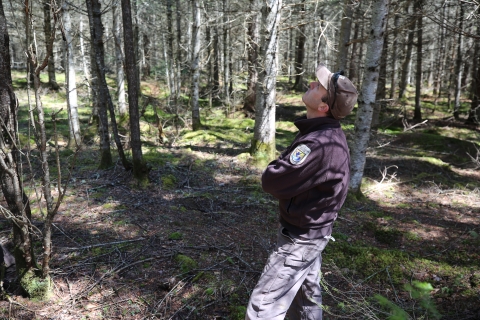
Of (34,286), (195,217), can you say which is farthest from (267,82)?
(34,286)

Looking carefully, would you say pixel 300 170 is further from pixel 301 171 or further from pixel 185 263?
pixel 185 263

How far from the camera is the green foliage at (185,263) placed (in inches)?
142

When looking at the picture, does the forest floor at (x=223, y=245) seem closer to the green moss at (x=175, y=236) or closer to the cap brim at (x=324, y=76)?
the green moss at (x=175, y=236)

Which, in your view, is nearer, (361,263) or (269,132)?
(361,263)

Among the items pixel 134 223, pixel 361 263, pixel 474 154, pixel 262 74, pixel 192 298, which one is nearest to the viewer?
pixel 192 298

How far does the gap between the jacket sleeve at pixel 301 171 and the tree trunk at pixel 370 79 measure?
4.54 metres

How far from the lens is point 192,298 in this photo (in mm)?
3229

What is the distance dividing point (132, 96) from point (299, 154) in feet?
14.3

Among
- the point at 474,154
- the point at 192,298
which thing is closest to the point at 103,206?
the point at 192,298

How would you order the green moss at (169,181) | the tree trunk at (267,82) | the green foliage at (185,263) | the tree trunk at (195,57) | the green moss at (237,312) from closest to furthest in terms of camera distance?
the green moss at (237,312) < the green foliage at (185,263) < the green moss at (169,181) < the tree trunk at (267,82) < the tree trunk at (195,57)

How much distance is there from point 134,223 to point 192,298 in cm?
187

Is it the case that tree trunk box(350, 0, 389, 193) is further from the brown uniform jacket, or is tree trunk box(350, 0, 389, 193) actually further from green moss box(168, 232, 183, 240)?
the brown uniform jacket

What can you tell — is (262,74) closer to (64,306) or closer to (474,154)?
(64,306)

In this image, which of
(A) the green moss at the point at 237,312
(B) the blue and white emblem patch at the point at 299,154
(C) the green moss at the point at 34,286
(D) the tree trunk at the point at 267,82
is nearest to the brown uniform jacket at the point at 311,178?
(B) the blue and white emblem patch at the point at 299,154
